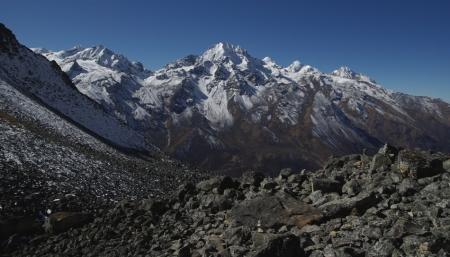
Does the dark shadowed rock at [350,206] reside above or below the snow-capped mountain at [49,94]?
below

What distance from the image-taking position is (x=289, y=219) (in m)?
20.1

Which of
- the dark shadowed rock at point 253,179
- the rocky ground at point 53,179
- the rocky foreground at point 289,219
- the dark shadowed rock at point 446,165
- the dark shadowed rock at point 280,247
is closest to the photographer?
the dark shadowed rock at point 280,247

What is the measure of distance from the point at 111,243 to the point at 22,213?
12.0 m

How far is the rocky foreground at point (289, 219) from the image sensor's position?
54.3 feet

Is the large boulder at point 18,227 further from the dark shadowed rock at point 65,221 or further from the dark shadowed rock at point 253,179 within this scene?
the dark shadowed rock at point 253,179

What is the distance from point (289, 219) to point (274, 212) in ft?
3.14

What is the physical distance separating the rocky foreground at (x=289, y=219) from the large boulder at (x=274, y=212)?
5cm

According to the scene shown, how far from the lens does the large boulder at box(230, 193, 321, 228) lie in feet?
65.3

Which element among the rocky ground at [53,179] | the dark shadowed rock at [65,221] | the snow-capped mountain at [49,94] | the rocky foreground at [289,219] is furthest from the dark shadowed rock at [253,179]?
the snow-capped mountain at [49,94]

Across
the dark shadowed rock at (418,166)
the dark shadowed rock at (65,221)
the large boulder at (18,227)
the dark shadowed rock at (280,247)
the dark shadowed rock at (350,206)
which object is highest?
the dark shadowed rock at (418,166)

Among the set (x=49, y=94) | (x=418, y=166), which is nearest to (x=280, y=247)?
(x=418, y=166)

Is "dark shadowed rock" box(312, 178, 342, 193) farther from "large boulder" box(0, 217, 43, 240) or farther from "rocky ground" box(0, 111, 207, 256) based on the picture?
"large boulder" box(0, 217, 43, 240)

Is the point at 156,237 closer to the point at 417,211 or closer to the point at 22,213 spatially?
the point at 417,211

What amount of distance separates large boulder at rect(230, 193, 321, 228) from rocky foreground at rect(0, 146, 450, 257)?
0.05 metres
